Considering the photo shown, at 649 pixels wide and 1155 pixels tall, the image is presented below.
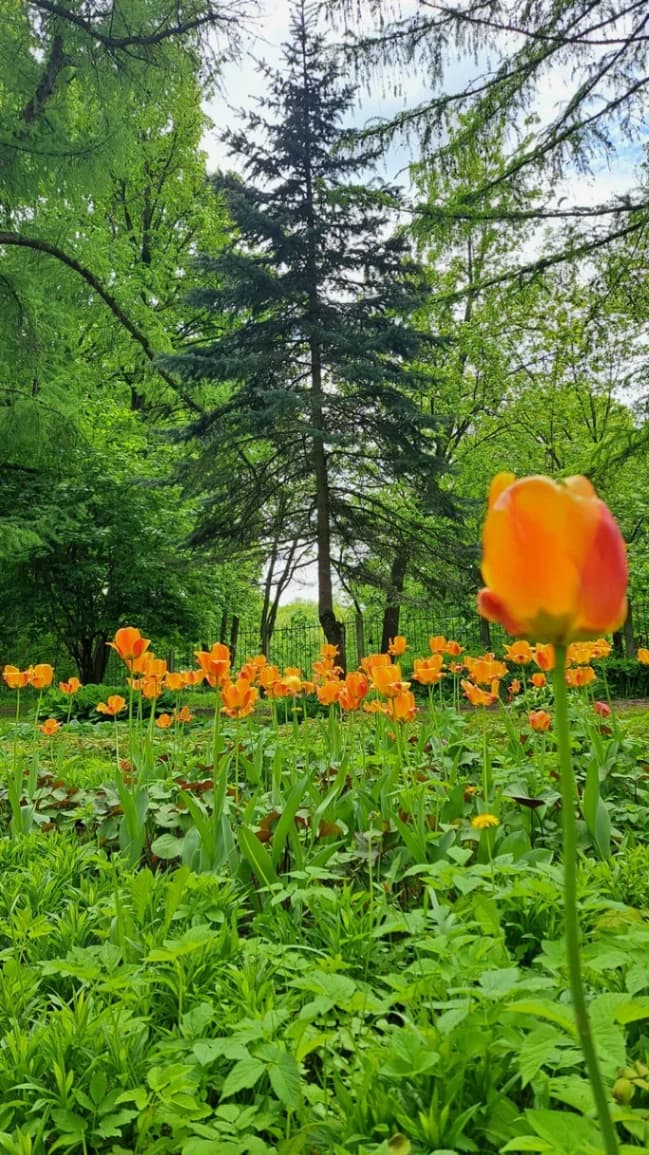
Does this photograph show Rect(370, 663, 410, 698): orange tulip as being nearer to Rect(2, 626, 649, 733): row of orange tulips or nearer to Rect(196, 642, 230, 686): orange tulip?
Rect(2, 626, 649, 733): row of orange tulips

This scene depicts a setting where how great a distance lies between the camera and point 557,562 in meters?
0.55

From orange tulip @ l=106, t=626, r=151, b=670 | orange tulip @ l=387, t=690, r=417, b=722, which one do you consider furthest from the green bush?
orange tulip @ l=106, t=626, r=151, b=670

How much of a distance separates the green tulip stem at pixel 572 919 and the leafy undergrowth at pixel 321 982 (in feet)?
1.12

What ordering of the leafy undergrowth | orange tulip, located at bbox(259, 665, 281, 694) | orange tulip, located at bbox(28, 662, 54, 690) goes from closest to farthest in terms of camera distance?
the leafy undergrowth
orange tulip, located at bbox(259, 665, 281, 694)
orange tulip, located at bbox(28, 662, 54, 690)

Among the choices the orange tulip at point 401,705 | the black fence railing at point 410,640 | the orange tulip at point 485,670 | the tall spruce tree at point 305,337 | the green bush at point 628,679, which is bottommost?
the green bush at point 628,679

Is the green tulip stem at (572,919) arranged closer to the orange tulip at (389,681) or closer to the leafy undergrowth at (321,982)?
the leafy undergrowth at (321,982)

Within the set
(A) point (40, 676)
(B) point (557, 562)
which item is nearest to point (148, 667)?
(A) point (40, 676)

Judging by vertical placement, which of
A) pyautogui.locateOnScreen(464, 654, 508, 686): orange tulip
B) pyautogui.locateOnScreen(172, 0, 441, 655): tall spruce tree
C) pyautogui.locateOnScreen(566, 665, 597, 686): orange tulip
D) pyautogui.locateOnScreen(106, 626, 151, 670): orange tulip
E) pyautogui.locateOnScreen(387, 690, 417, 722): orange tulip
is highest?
pyautogui.locateOnScreen(172, 0, 441, 655): tall spruce tree

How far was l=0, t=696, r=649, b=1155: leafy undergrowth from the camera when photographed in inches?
41.9

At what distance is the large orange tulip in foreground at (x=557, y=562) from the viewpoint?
54 cm

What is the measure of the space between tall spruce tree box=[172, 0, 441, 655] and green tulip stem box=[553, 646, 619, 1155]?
9.95 m

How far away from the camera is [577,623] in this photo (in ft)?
1.80

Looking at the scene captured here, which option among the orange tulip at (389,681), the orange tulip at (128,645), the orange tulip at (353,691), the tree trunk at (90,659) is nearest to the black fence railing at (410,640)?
the tree trunk at (90,659)

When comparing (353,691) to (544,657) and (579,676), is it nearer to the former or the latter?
(544,657)
